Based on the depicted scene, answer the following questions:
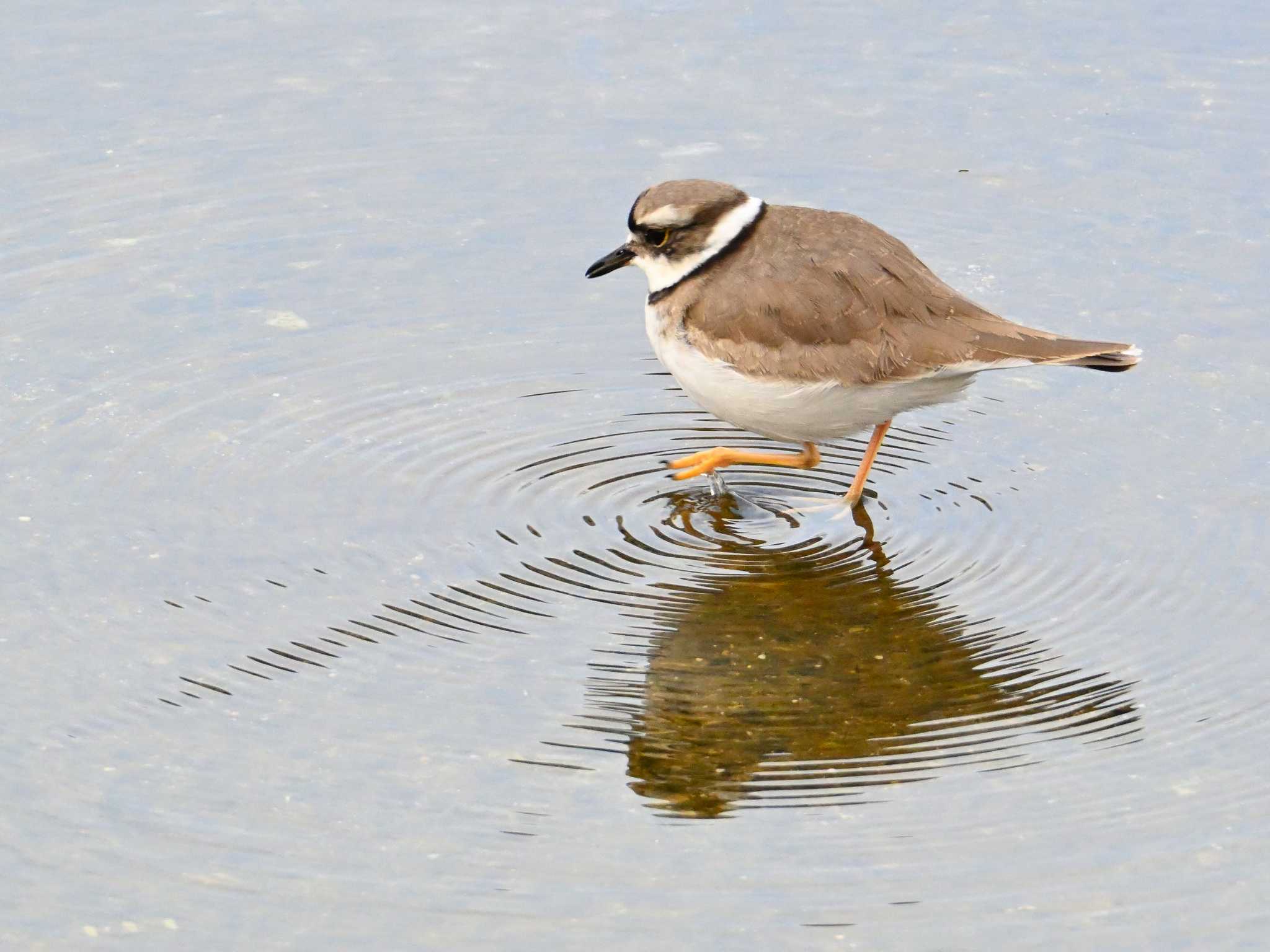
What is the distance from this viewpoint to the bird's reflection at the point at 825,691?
21.9 feet

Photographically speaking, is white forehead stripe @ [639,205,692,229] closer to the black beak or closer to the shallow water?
the black beak

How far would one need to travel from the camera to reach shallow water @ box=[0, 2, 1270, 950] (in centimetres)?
616

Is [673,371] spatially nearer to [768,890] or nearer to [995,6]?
[768,890]

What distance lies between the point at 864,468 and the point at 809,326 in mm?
833

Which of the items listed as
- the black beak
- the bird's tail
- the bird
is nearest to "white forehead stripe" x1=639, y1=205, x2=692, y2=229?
the bird

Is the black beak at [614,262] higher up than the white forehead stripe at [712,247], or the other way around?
the white forehead stripe at [712,247]

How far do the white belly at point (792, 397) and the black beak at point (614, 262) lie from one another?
548 mm

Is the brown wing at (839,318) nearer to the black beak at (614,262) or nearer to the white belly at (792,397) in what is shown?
the white belly at (792,397)

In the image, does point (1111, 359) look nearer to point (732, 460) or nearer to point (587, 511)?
point (732, 460)

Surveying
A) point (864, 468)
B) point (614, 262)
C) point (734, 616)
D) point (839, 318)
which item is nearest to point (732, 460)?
point (864, 468)

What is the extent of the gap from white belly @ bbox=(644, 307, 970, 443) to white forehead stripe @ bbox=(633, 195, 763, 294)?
1.06ft

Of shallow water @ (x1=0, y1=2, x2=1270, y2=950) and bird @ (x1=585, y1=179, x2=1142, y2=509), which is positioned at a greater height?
bird @ (x1=585, y1=179, x2=1142, y2=509)

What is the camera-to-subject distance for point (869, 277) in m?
8.36

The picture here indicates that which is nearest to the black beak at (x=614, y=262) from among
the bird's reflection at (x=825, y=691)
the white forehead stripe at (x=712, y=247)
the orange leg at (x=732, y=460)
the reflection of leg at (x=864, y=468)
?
the white forehead stripe at (x=712, y=247)
